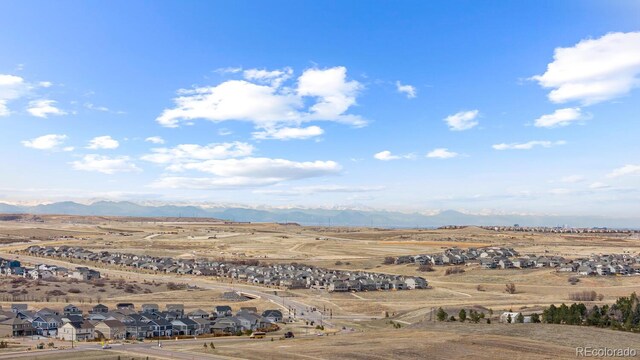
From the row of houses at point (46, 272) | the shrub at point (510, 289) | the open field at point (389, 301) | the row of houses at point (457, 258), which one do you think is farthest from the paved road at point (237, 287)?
the row of houses at point (457, 258)

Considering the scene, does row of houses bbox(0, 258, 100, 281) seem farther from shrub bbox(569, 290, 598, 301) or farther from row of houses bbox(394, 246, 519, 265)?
shrub bbox(569, 290, 598, 301)

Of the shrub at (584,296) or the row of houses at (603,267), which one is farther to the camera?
the row of houses at (603,267)

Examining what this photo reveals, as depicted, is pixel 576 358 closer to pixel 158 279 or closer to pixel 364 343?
pixel 364 343

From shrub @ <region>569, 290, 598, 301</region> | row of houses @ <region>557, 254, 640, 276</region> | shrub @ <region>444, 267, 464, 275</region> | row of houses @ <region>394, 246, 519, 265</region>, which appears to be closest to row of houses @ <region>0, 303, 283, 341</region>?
shrub @ <region>569, 290, 598, 301</region>

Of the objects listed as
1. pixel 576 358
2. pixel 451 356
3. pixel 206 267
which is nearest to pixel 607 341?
pixel 576 358

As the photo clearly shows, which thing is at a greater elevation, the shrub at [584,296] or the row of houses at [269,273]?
the shrub at [584,296]

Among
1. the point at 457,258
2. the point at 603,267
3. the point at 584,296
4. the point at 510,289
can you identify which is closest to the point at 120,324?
the point at 510,289

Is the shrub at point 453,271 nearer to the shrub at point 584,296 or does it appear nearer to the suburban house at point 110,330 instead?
the shrub at point 584,296
